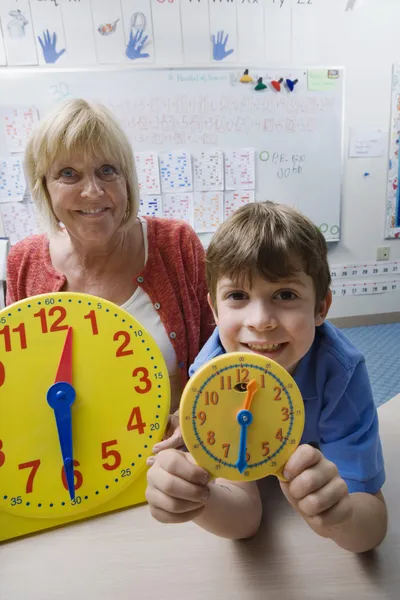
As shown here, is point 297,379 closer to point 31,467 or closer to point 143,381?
point 143,381

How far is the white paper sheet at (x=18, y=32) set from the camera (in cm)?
212

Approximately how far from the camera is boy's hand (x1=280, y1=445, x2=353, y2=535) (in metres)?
0.43

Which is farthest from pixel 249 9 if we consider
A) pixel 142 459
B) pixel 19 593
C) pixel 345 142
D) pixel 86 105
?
pixel 19 593

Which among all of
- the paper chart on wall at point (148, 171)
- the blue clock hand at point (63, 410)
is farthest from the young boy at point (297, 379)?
the paper chart on wall at point (148, 171)

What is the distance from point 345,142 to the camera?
2.63 m

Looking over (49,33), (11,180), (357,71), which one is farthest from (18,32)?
(357,71)

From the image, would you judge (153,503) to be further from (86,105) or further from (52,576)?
(86,105)

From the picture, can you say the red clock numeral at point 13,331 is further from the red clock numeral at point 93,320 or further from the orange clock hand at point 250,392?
the orange clock hand at point 250,392

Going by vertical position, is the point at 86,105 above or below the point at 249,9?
below

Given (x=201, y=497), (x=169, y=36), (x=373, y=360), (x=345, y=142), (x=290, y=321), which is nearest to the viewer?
(x=201, y=497)

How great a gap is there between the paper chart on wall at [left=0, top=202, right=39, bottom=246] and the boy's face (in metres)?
2.06

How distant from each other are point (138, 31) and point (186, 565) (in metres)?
2.46

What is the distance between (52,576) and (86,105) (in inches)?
Result: 34.0

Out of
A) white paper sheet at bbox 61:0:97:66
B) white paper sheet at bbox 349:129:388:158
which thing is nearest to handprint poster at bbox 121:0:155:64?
white paper sheet at bbox 61:0:97:66
